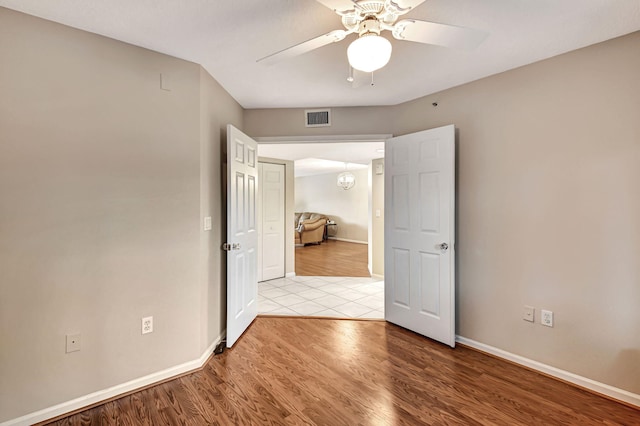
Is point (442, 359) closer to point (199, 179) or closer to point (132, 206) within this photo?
point (199, 179)

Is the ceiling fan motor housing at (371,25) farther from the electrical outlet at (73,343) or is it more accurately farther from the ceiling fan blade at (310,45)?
the electrical outlet at (73,343)

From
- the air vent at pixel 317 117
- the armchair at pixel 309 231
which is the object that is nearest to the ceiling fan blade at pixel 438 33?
the air vent at pixel 317 117

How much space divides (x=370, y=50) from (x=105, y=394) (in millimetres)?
2562

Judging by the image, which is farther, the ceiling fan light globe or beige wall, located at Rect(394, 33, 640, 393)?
beige wall, located at Rect(394, 33, 640, 393)

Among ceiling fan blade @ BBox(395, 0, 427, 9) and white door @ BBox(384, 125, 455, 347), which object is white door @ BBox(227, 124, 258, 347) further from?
ceiling fan blade @ BBox(395, 0, 427, 9)

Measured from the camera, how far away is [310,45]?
144 cm

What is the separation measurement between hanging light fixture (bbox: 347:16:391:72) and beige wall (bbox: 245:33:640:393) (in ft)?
5.25

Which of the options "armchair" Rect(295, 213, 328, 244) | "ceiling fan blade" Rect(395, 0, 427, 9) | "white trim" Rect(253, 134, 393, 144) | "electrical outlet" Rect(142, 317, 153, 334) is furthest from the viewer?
"armchair" Rect(295, 213, 328, 244)

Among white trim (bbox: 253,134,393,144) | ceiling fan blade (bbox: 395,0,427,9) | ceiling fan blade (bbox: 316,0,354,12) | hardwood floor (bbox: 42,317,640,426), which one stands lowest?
hardwood floor (bbox: 42,317,640,426)

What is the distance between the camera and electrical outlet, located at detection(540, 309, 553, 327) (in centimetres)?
213

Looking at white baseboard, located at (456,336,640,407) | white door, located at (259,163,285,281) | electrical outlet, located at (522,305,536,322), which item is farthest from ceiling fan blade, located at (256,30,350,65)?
white door, located at (259,163,285,281)

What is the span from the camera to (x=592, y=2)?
153cm

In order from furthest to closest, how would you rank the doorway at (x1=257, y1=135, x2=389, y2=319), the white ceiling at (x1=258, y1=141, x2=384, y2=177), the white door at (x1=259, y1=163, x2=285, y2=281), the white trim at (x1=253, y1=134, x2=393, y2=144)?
the white door at (x1=259, y1=163, x2=285, y2=281) → the white ceiling at (x1=258, y1=141, x2=384, y2=177) → the doorway at (x1=257, y1=135, x2=389, y2=319) → the white trim at (x1=253, y1=134, x2=393, y2=144)

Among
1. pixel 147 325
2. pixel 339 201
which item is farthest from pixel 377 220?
pixel 339 201
